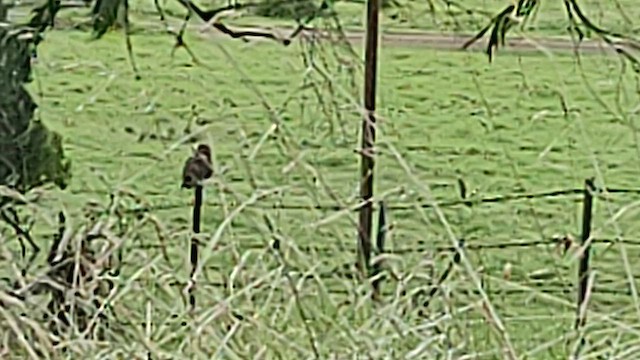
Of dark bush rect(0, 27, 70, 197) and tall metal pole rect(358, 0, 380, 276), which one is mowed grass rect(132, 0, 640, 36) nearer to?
tall metal pole rect(358, 0, 380, 276)

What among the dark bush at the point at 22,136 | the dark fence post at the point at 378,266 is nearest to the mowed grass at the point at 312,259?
the dark fence post at the point at 378,266

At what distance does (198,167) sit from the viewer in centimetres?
202

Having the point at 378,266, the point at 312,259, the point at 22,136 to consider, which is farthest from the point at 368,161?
the point at 22,136

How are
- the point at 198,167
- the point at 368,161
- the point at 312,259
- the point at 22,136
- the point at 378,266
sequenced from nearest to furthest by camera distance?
the point at 312,259, the point at 378,266, the point at 368,161, the point at 198,167, the point at 22,136

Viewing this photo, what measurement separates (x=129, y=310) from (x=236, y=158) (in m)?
0.27

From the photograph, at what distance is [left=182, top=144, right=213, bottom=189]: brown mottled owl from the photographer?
154 centimetres

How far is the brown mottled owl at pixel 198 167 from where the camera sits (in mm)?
1541

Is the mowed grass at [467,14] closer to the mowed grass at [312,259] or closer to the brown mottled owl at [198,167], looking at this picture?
the mowed grass at [312,259]

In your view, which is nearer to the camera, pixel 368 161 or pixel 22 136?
pixel 368 161

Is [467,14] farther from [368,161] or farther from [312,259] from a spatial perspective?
[312,259]

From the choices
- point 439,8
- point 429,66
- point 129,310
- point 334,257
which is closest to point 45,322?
point 129,310

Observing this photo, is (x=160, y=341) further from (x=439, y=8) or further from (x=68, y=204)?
(x=439, y=8)

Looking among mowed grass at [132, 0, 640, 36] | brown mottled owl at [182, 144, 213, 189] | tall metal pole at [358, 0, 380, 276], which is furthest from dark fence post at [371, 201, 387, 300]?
mowed grass at [132, 0, 640, 36]

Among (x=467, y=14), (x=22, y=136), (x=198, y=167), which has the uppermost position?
(x=467, y=14)
